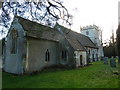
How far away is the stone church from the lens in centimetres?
1412

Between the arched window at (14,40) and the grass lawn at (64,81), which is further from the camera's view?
the arched window at (14,40)

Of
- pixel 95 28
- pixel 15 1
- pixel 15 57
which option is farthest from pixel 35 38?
pixel 95 28

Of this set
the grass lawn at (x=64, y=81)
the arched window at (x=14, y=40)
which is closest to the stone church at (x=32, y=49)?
the arched window at (x=14, y=40)

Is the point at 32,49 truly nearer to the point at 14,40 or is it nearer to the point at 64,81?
the point at 14,40

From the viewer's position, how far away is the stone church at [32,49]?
46.3ft

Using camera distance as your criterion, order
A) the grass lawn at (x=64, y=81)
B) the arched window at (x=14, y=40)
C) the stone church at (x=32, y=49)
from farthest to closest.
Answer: the arched window at (x=14, y=40)
the stone church at (x=32, y=49)
the grass lawn at (x=64, y=81)

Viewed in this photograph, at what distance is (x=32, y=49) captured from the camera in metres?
14.6

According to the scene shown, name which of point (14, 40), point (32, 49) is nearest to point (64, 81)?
point (32, 49)

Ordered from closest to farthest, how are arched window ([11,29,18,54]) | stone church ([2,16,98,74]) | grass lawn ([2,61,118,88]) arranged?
grass lawn ([2,61,118,88])
stone church ([2,16,98,74])
arched window ([11,29,18,54])

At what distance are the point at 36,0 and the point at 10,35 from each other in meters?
9.14

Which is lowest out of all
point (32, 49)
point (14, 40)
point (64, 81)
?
point (64, 81)

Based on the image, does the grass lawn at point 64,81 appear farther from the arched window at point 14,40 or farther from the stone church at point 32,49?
the arched window at point 14,40

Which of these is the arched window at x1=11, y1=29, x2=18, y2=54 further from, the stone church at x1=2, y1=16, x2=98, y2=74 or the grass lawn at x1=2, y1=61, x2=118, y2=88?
the grass lawn at x1=2, y1=61, x2=118, y2=88

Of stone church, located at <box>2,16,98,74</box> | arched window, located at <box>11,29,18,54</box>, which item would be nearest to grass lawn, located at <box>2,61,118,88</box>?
stone church, located at <box>2,16,98,74</box>
